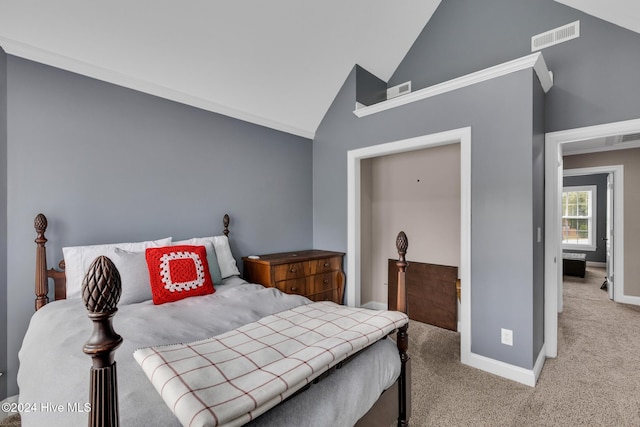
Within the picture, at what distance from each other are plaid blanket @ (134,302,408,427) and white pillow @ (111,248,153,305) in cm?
93

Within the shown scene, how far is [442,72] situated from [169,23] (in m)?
2.75

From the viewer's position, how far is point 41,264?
6.35 ft

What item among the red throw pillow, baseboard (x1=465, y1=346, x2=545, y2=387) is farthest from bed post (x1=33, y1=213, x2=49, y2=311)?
baseboard (x1=465, y1=346, x2=545, y2=387)

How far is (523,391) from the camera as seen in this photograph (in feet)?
6.96

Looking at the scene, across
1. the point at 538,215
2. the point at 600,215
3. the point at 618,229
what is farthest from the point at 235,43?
the point at 600,215

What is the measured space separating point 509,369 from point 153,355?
8.34 feet

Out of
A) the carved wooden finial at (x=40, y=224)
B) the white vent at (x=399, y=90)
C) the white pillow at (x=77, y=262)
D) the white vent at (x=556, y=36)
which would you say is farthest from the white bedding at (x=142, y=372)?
the white vent at (x=556, y=36)

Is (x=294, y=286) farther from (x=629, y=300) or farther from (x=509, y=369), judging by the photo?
(x=629, y=300)

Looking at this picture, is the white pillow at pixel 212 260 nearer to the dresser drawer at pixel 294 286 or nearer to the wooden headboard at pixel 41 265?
the dresser drawer at pixel 294 286

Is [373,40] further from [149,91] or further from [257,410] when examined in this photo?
[257,410]

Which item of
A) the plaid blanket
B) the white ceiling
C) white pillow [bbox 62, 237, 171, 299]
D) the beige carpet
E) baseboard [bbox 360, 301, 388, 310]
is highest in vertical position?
the white ceiling

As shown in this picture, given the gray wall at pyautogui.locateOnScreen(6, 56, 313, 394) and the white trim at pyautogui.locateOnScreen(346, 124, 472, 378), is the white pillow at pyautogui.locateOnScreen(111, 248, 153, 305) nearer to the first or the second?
the gray wall at pyautogui.locateOnScreen(6, 56, 313, 394)

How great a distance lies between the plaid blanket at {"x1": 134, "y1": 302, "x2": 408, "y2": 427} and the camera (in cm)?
76

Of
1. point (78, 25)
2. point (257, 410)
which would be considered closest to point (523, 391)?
point (257, 410)
